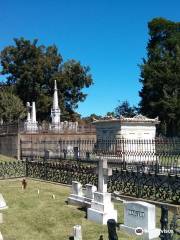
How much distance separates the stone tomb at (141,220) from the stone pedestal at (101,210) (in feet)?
3.23

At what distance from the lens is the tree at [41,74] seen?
55.7 m

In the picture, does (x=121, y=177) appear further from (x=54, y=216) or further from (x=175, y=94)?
(x=175, y=94)

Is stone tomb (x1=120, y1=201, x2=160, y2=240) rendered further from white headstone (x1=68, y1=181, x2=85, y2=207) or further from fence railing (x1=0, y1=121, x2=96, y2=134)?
fence railing (x1=0, y1=121, x2=96, y2=134)

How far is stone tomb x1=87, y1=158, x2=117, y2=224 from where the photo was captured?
11.2 metres

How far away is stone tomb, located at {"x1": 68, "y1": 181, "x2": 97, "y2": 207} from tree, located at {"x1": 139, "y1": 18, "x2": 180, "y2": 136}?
34102 millimetres

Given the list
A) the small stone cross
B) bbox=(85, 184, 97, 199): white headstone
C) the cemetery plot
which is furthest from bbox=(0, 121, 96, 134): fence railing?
the small stone cross

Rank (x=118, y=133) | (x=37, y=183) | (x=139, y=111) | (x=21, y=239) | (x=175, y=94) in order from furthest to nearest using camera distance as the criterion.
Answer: (x=139, y=111), (x=175, y=94), (x=118, y=133), (x=37, y=183), (x=21, y=239)

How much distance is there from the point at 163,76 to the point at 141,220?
130ft

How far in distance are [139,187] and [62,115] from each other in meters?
44.9

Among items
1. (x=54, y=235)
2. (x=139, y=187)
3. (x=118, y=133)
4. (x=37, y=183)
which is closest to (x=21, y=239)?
(x=54, y=235)

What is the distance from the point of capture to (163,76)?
47750 millimetres

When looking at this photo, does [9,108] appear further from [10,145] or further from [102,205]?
[102,205]

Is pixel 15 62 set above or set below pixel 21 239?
above

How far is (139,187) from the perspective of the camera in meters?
14.0
